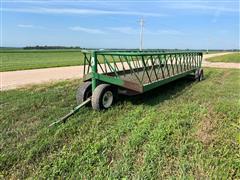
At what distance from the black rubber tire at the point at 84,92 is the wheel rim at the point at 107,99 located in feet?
1.71

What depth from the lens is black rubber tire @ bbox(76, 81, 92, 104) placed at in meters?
6.05

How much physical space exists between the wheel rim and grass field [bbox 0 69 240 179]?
0.68ft

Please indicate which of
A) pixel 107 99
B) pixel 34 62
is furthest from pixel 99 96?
pixel 34 62

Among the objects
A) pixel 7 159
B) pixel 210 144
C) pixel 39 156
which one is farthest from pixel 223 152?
pixel 7 159

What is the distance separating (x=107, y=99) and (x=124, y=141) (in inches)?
75.9

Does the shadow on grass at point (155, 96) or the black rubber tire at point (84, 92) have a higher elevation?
the black rubber tire at point (84, 92)

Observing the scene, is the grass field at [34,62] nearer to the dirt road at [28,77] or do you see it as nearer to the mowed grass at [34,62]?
the mowed grass at [34,62]

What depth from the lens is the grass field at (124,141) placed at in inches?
130

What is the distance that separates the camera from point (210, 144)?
13.0 feet

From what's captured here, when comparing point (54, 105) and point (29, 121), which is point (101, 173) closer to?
point (29, 121)

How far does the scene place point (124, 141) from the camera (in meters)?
4.12

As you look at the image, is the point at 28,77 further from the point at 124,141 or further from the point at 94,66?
the point at 124,141

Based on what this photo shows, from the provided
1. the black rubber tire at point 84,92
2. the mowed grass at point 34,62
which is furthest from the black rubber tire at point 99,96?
the mowed grass at point 34,62

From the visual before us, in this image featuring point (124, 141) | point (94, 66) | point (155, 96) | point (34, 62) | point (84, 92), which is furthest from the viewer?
point (34, 62)
